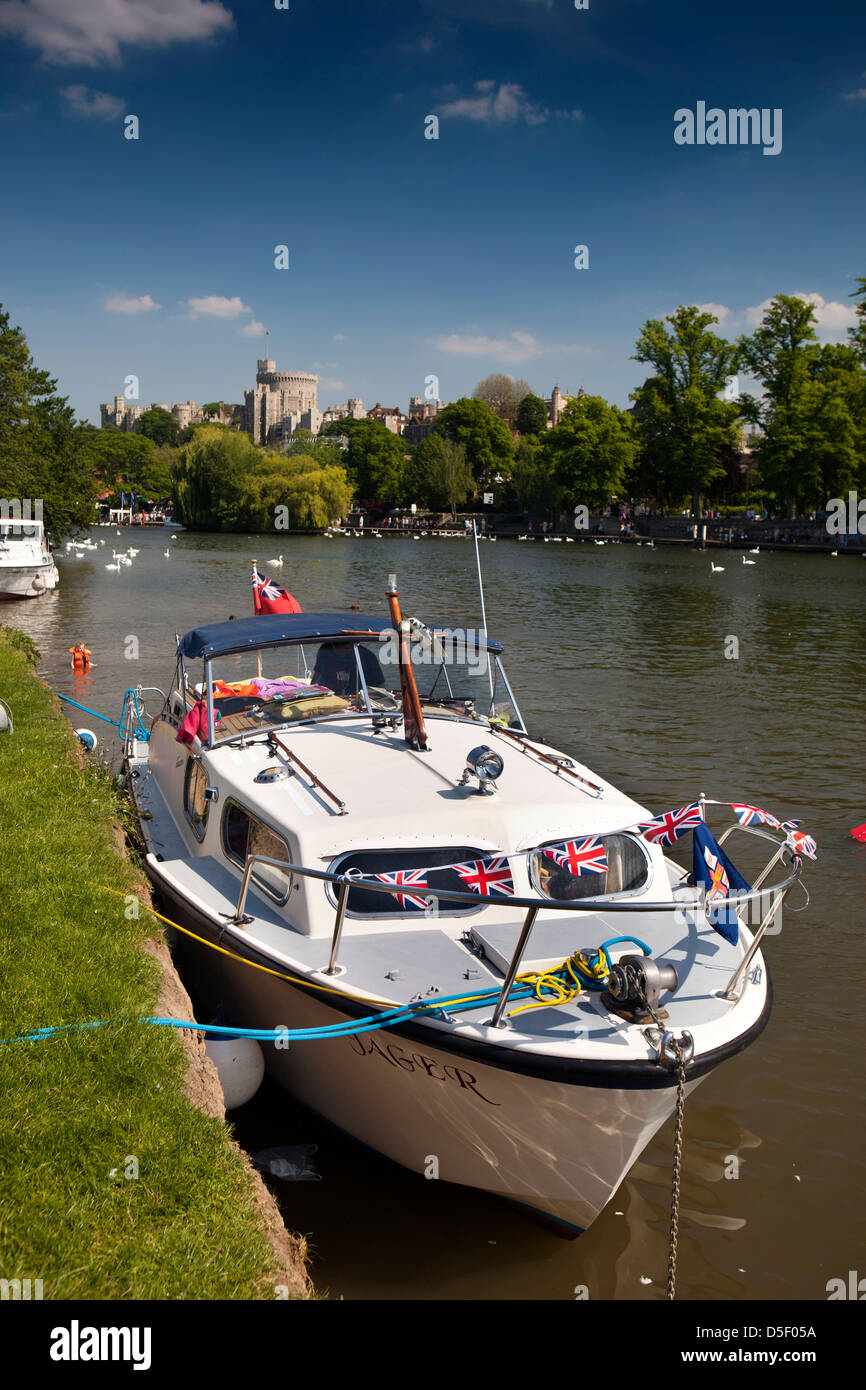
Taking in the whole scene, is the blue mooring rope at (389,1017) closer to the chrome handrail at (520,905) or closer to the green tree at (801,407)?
the chrome handrail at (520,905)

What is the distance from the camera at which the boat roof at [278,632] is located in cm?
1013

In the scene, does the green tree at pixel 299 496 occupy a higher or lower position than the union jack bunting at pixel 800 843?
higher

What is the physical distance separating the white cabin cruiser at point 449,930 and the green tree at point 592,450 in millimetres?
93446

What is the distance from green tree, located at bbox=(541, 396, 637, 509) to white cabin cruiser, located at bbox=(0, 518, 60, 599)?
218 feet

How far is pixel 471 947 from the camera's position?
7.18 metres

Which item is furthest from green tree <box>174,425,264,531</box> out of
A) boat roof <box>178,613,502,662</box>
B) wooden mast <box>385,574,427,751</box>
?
wooden mast <box>385,574,427,751</box>

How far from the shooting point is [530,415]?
175125 millimetres

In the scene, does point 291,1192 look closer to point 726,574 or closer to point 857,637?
point 857,637

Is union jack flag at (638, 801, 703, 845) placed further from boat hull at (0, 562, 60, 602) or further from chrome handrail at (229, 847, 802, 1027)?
boat hull at (0, 562, 60, 602)

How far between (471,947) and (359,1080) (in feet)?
3.88

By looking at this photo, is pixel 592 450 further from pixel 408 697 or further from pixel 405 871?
pixel 405 871

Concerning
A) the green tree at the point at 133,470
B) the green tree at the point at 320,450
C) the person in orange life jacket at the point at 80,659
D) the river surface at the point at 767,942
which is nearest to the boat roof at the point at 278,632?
the river surface at the point at 767,942

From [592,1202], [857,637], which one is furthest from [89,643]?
[592,1202]

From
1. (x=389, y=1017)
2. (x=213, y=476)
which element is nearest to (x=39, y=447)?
(x=213, y=476)
